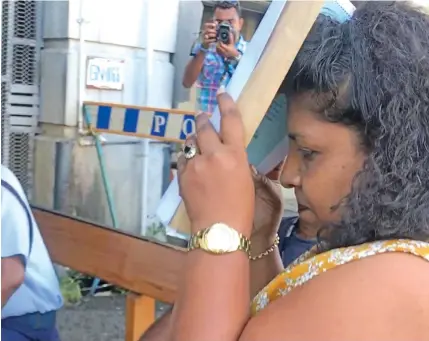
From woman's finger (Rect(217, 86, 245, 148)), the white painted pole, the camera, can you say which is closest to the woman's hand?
woman's finger (Rect(217, 86, 245, 148))

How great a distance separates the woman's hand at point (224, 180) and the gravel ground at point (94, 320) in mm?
2759

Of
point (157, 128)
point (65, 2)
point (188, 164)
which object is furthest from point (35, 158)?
point (188, 164)

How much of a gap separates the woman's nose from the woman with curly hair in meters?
0.01

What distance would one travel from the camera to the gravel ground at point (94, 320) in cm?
349

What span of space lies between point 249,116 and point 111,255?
53.8 inches

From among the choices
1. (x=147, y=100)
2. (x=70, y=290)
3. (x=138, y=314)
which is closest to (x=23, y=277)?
(x=138, y=314)

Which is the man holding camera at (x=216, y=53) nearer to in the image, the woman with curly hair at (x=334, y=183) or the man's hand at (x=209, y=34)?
the man's hand at (x=209, y=34)

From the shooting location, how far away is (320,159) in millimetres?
882

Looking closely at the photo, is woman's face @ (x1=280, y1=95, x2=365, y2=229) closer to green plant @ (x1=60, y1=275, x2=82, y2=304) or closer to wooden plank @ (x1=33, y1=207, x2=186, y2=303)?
wooden plank @ (x1=33, y1=207, x2=186, y2=303)

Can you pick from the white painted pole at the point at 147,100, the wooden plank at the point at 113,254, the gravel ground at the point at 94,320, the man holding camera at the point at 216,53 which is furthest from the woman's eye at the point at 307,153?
the white painted pole at the point at 147,100

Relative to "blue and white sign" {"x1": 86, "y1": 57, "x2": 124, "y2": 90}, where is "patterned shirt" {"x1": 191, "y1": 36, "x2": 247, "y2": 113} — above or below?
above

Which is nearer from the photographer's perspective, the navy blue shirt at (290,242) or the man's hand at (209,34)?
the navy blue shirt at (290,242)

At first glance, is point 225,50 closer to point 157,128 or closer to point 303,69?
point 157,128

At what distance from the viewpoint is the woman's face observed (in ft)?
2.84
